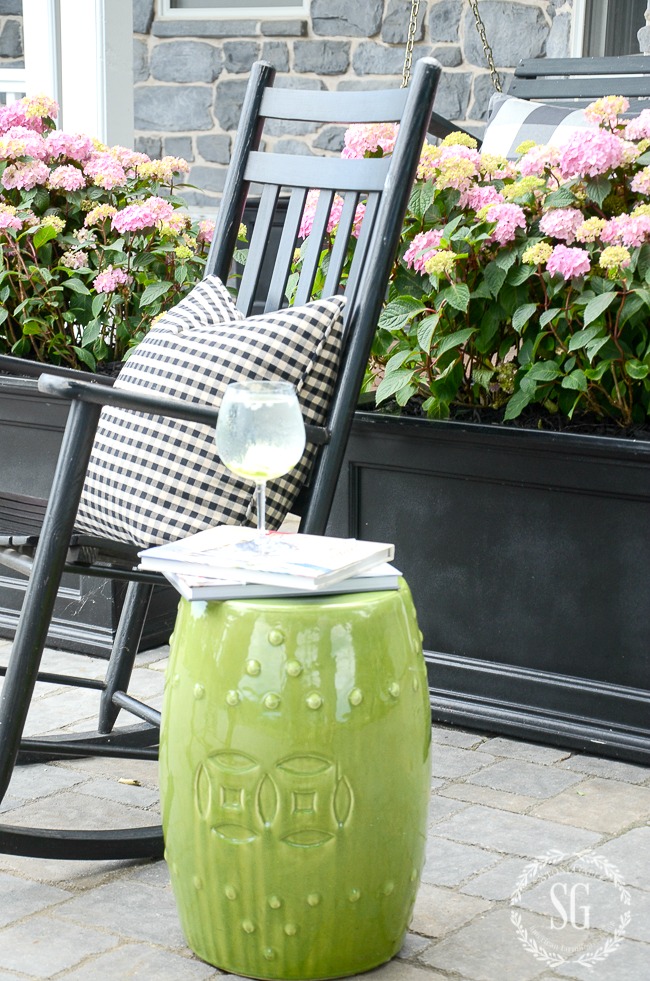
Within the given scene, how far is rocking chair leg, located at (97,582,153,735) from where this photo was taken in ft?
7.37

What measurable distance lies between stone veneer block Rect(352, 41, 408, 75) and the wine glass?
5096mm

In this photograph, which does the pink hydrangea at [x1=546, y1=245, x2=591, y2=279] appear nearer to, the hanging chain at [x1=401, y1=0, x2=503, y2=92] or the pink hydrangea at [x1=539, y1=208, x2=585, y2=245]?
the pink hydrangea at [x1=539, y1=208, x2=585, y2=245]

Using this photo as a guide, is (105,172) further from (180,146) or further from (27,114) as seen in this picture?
(180,146)

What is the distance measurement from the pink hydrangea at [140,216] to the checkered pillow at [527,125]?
0.83m

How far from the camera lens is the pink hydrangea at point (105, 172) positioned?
9.70 ft

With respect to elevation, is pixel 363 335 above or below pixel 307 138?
below

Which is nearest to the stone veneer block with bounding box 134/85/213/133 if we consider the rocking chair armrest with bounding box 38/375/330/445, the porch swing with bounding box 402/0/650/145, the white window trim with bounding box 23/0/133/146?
the white window trim with bounding box 23/0/133/146

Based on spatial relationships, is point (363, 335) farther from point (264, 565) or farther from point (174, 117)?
point (174, 117)

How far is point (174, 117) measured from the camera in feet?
22.5

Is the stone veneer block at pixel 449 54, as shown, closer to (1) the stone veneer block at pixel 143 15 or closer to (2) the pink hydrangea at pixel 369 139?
(1) the stone veneer block at pixel 143 15

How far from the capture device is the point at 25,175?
2945mm

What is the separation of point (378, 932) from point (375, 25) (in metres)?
5.49

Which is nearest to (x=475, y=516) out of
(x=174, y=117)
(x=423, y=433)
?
(x=423, y=433)

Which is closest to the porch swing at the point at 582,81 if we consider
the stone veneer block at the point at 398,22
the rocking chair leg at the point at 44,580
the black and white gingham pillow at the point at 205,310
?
the black and white gingham pillow at the point at 205,310
